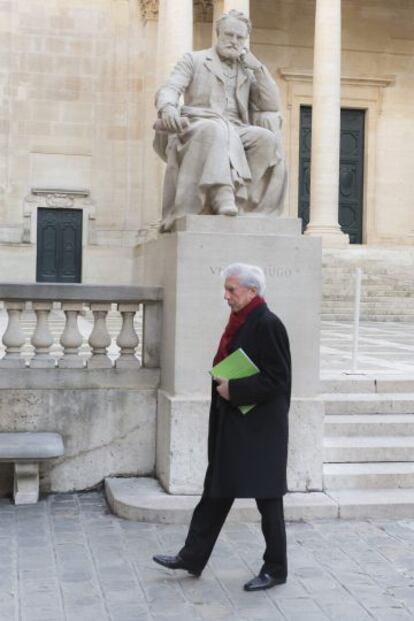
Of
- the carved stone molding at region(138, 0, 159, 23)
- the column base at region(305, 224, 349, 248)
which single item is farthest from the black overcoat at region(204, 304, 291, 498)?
the carved stone molding at region(138, 0, 159, 23)

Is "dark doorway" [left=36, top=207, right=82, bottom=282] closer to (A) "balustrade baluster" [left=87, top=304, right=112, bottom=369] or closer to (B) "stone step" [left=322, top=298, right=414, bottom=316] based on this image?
(B) "stone step" [left=322, top=298, right=414, bottom=316]

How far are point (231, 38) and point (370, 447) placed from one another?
11.2ft

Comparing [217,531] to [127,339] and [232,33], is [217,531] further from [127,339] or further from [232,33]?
[232,33]

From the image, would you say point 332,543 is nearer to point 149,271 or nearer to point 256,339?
point 256,339

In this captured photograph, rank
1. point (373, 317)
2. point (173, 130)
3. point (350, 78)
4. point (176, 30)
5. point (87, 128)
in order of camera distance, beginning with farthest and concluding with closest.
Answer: point (350, 78) → point (87, 128) → point (176, 30) → point (373, 317) → point (173, 130)

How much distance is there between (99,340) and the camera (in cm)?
677

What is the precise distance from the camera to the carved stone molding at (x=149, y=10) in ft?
83.8

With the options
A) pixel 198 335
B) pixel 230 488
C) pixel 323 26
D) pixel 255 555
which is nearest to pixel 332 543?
pixel 255 555

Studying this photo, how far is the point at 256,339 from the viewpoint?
454 centimetres

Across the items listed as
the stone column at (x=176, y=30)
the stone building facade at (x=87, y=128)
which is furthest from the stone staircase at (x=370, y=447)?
the stone building facade at (x=87, y=128)

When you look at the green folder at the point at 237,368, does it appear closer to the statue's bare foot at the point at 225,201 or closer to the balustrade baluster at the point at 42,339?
the statue's bare foot at the point at 225,201

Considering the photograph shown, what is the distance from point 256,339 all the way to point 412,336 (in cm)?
1084

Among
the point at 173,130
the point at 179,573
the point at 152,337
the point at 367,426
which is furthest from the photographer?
the point at 367,426

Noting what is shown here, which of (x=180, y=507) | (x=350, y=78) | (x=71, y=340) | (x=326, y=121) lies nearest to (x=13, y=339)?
(x=71, y=340)
